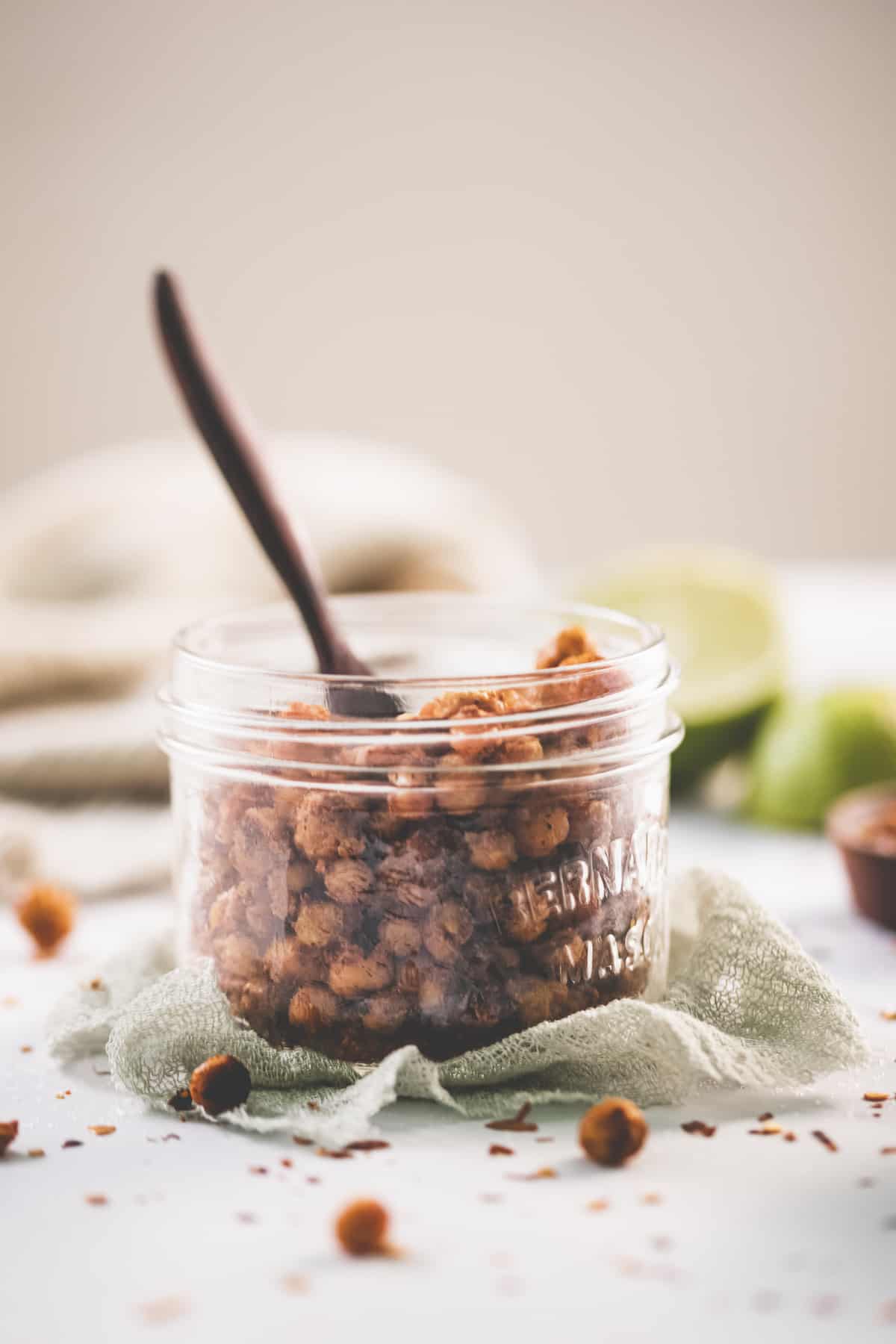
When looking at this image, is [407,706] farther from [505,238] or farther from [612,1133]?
[505,238]

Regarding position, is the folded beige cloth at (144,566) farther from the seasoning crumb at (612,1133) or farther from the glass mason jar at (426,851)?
the seasoning crumb at (612,1133)

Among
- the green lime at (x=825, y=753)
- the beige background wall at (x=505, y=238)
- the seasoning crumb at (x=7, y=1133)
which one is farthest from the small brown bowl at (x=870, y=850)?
the beige background wall at (x=505, y=238)

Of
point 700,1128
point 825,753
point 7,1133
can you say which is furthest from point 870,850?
point 7,1133

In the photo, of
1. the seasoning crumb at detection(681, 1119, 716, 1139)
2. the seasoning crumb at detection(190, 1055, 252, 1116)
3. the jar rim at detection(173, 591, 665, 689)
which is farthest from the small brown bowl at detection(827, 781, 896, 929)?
the seasoning crumb at detection(190, 1055, 252, 1116)

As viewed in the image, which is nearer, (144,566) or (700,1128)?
(700,1128)

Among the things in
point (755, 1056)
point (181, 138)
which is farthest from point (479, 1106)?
point (181, 138)

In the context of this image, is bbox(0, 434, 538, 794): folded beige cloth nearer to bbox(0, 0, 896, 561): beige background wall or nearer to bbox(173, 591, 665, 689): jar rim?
bbox(173, 591, 665, 689): jar rim
